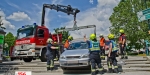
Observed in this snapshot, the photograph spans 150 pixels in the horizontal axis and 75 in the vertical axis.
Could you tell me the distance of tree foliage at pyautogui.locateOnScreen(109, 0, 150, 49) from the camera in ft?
95.1

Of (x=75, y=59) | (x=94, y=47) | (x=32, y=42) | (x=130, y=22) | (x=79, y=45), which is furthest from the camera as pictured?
(x=130, y=22)

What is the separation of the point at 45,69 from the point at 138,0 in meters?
25.7

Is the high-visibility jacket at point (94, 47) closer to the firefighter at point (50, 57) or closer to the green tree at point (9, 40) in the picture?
the firefighter at point (50, 57)

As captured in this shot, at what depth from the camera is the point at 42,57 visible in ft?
41.9

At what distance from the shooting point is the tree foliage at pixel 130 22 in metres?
29.0

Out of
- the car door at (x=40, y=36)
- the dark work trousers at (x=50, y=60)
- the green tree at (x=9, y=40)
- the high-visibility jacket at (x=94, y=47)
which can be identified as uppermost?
the green tree at (x=9, y=40)

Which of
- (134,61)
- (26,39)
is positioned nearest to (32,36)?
(26,39)

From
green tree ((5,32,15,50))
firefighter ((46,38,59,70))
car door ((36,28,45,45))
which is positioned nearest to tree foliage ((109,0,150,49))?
car door ((36,28,45,45))

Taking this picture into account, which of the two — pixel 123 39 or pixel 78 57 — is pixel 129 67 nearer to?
pixel 123 39

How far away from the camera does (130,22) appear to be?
98.1ft

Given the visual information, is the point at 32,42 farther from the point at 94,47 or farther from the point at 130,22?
the point at 130,22

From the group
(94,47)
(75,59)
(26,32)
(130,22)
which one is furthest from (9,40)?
(94,47)

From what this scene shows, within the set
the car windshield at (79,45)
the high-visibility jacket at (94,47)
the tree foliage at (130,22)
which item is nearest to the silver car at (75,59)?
the high-visibility jacket at (94,47)

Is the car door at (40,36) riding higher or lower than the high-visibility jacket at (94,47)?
higher
